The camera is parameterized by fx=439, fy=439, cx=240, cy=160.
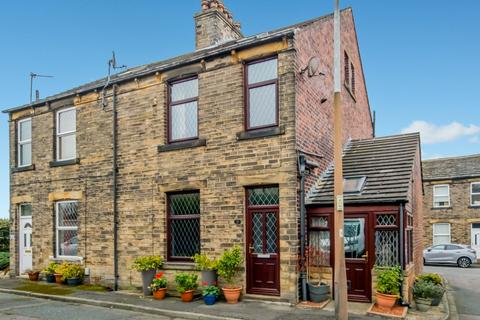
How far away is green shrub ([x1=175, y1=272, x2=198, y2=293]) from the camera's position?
10870 millimetres

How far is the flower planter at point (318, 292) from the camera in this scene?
1014 cm

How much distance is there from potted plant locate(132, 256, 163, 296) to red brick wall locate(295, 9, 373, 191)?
4.69 meters

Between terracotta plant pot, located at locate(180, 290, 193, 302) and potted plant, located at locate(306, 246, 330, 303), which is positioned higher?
potted plant, located at locate(306, 246, 330, 303)

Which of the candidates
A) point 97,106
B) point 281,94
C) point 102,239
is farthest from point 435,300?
point 97,106

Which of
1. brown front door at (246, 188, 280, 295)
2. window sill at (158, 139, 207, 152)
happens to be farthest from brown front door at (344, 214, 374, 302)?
window sill at (158, 139, 207, 152)

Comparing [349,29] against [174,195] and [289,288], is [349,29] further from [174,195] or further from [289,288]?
[289,288]

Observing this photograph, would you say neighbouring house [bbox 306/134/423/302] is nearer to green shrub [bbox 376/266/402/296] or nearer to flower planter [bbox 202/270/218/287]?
green shrub [bbox 376/266/402/296]

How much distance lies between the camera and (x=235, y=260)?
10703 millimetres

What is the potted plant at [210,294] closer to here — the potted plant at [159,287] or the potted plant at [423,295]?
the potted plant at [159,287]

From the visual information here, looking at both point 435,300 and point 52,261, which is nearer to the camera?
point 435,300

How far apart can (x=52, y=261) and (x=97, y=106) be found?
550 centimetres

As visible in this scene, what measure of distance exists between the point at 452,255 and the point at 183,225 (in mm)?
18486

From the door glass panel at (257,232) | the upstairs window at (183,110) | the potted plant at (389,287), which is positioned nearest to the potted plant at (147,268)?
the door glass panel at (257,232)

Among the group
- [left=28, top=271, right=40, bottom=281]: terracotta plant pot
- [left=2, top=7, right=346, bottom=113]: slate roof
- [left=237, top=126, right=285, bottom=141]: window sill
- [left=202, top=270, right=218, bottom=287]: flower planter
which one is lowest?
[left=28, top=271, right=40, bottom=281]: terracotta plant pot
